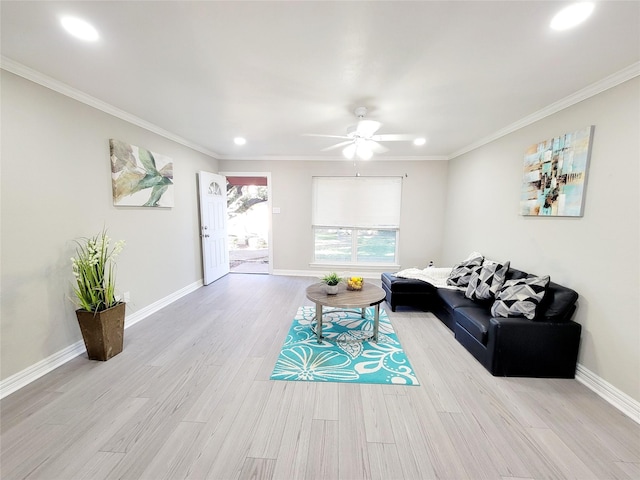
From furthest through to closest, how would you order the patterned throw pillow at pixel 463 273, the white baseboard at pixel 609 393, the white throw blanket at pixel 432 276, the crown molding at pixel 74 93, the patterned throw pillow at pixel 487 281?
the white throw blanket at pixel 432 276 → the patterned throw pillow at pixel 463 273 → the patterned throw pillow at pixel 487 281 → the crown molding at pixel 74 93 → the white baseboard at pixel 609 393

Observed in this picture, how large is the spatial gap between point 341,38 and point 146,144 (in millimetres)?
2907

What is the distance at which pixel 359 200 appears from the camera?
5180 mm

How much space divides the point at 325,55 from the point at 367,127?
96 cm

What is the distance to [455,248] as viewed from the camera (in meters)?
4.61

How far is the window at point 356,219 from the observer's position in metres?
5.16

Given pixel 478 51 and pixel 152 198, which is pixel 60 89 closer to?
pixel 152 198

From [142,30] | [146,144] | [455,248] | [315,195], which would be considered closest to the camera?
[142,30]

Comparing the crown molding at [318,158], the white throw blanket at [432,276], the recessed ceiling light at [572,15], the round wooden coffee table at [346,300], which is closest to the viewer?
the recessed ceiling light at [572,15]

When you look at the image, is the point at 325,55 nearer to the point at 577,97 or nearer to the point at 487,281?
the point at 577,97

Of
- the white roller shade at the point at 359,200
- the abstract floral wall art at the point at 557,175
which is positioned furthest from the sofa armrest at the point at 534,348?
the white roller shade at the point at 359,200

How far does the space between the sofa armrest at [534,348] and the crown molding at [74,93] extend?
4311 millimetres

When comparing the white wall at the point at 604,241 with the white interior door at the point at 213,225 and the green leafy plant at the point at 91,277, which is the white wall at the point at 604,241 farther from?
the white interior door at the point at 213,225

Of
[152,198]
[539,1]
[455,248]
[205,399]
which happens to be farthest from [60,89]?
[455,248]

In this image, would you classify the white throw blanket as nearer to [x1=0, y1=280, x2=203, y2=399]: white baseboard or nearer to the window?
the window
